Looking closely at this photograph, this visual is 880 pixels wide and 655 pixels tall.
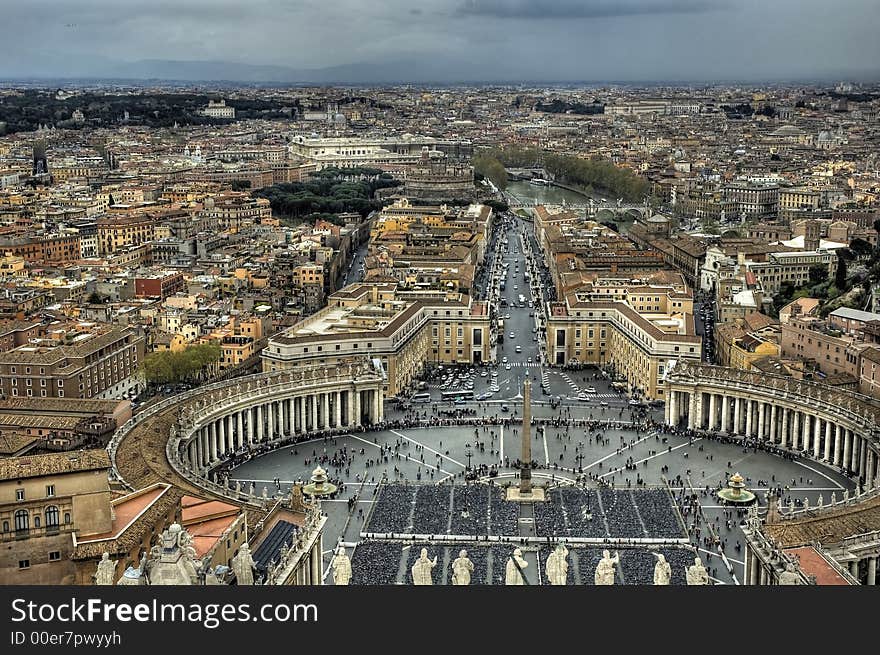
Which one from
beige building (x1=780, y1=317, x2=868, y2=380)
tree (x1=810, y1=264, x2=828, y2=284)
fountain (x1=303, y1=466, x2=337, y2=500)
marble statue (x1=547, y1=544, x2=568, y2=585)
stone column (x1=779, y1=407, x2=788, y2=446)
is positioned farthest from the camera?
tree (x1=810, y1=264, x2=828, y2=284)

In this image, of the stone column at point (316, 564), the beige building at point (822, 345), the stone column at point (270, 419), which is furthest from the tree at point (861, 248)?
the stone column at point (316, 564)

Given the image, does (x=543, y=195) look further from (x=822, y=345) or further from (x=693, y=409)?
(x=693, y=409)

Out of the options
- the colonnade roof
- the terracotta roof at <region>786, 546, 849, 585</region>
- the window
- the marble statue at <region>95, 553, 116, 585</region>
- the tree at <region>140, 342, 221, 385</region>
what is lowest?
the tree at <region>140, 342, 221, 385</region>

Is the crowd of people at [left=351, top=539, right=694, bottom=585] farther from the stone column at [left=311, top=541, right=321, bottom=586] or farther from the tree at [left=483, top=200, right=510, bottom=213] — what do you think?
the tree at [left=483, top=200, right=510, bottom=213]

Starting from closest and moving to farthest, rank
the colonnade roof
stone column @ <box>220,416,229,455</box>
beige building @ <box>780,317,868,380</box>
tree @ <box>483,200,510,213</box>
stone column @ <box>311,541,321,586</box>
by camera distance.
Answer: stone column @ <box>311,541,321,586</box> → the colonnade roof → stone column @ <box>220,416,229,455</box> → beige building @ <box>780,317,868,380</box> → tree @ <box>483,200,510,213</box>

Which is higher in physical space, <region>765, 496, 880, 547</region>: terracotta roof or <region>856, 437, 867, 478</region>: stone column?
<region>765, 496, 880, 547</region>: terracotta roof

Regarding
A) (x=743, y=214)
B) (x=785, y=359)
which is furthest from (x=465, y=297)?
(x=743, y=214)

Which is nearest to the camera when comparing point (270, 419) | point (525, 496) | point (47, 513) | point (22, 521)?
point (22, 521)

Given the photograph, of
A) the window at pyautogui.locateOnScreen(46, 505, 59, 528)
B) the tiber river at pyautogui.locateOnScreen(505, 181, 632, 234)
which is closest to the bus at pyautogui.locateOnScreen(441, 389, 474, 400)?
the window at pyautogui.locateOnScreen(46, 505, 59, 528)

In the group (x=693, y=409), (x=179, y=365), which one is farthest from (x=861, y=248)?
(x=179, y=365)
